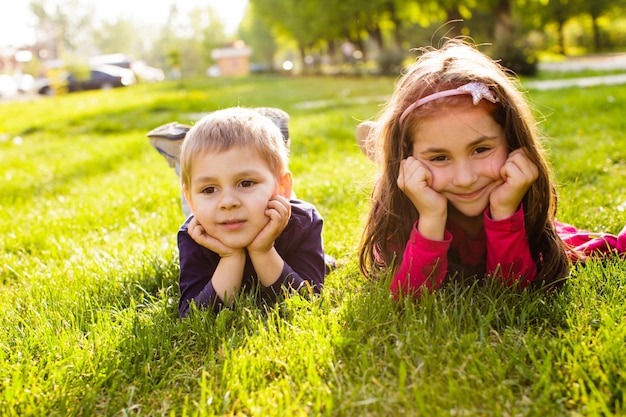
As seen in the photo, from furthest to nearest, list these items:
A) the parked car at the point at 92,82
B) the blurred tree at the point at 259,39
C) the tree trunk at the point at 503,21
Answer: the blurred tree at the point at 259,39, the parked car at the point at 92,82, the tree trunk at the point at 503,21

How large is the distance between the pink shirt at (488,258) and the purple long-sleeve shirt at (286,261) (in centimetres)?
43

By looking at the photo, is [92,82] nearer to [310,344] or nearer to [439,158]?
[439,158]

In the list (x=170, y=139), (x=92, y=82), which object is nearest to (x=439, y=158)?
(x=170, y=139)

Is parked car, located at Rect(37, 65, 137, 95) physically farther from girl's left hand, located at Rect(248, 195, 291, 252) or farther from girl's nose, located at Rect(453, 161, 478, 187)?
girl's nose, located at Rect(453, 161, 478, 187)

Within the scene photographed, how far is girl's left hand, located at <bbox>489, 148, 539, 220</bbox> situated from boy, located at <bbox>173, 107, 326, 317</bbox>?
0.86m

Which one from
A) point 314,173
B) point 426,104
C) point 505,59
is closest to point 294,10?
point 505,59

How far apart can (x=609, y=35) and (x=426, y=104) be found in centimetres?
4833

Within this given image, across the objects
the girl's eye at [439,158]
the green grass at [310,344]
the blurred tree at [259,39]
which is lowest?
the green grass at [310,344]

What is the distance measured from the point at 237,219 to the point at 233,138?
0.35 meters

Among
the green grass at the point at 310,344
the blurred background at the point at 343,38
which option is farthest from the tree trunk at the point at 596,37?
the green grass at the point at 310,344

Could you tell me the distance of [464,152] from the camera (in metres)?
2.40

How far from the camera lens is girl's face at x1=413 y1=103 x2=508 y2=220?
2387mm

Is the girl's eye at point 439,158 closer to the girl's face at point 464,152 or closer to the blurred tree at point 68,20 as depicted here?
the girl's face at point 464,152

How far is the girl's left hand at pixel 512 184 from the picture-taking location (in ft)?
7.64
